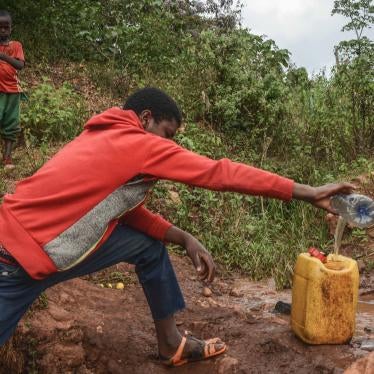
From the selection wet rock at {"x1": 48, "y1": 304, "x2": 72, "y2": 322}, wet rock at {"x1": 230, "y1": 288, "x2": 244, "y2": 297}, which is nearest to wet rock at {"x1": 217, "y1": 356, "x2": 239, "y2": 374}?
wet rock at {"x1": 48, "y1": 304, "x2": 72, "y2": 322}

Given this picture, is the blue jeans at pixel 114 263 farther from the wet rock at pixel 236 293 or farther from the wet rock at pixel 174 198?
the wet rock at pixel 174 198

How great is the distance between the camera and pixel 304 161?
6.51 metres

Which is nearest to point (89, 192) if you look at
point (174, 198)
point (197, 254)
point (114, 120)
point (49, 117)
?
point (114, 120)

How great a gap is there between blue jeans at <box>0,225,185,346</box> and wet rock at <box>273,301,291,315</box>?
116 cm

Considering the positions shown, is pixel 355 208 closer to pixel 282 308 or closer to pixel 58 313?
pixel 282 308

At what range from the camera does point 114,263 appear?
273 centimetres

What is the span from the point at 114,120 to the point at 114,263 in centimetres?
70

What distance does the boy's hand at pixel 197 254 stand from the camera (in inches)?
105

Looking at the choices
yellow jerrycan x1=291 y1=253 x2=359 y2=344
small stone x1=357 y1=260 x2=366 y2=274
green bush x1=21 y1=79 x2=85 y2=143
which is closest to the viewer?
yellow jerrycan x1=291 y1=253 x2=359 y2=344

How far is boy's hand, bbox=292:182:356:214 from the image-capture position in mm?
2296

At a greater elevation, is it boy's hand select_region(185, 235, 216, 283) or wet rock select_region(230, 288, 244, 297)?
boy's hand select_region(185, 235, 216, 283)

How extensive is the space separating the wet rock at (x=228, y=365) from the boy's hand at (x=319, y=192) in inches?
41.1

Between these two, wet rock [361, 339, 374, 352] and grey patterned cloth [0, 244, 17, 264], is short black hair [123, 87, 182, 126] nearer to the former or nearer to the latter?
grey patterned cloth [0, 244, 17, 264]

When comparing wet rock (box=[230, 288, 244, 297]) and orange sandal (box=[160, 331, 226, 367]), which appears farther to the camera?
wet rock (box=[230, 288, 244, 297])
